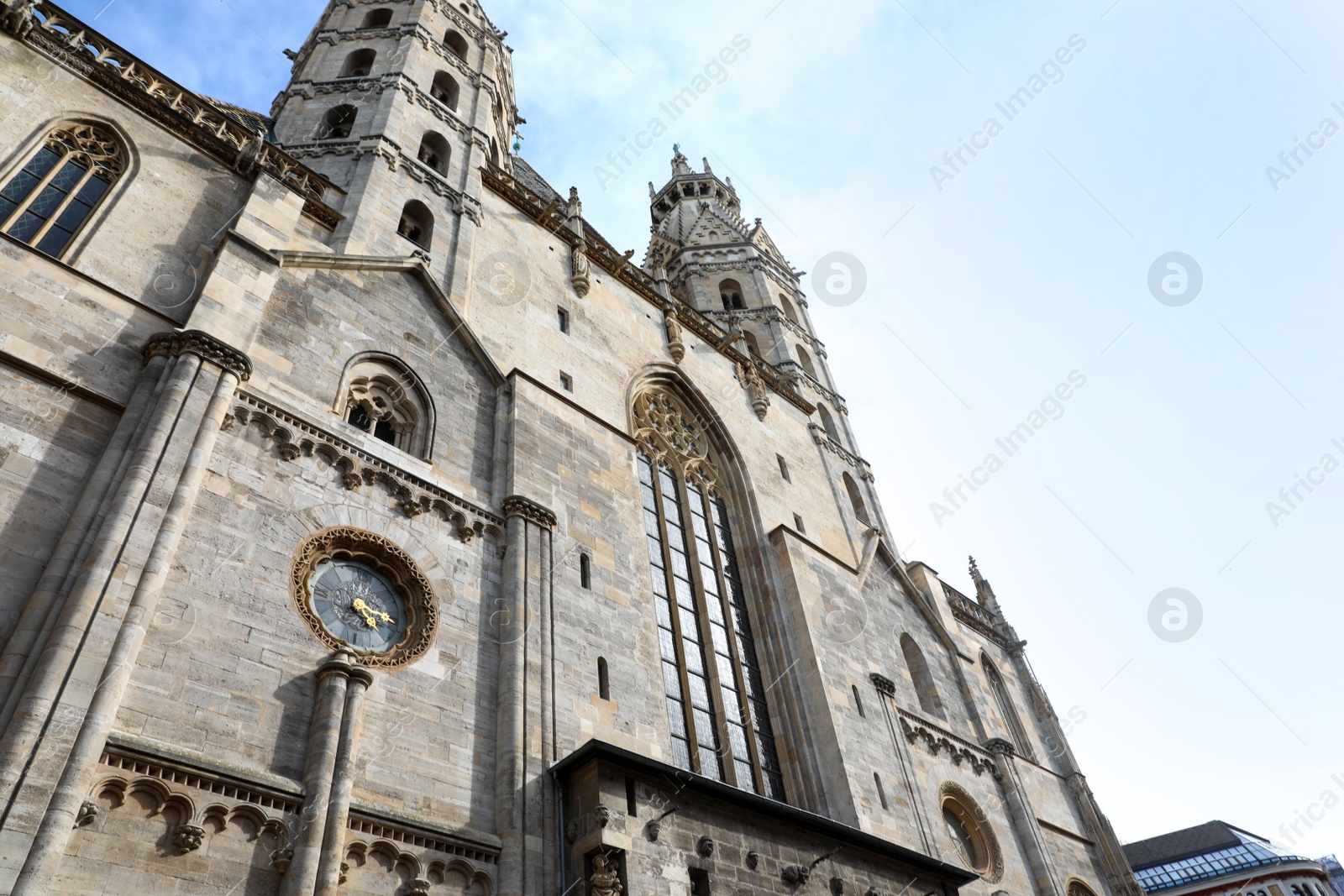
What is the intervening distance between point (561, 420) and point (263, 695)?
7492mm

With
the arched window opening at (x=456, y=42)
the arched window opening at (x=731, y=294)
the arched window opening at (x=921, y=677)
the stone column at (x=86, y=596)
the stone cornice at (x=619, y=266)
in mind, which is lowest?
the stone column at (x=86, y=596)

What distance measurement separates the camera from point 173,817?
7.68 meters

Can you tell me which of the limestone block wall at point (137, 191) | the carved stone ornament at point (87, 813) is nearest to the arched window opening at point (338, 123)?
the limestone block wall at point (137, 191)

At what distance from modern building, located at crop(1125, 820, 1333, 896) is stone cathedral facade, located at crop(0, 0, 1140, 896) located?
34.6 metres

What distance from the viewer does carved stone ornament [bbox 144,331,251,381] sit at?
10258 mm

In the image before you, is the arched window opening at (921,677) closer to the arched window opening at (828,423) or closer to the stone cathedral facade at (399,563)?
the stone cathedral facade at (399,563)

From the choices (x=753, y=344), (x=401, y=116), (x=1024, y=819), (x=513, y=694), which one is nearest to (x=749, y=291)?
(x=753, y=344)

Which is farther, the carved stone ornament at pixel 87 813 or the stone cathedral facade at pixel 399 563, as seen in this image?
the stone cathedral facade at pixel 399 563

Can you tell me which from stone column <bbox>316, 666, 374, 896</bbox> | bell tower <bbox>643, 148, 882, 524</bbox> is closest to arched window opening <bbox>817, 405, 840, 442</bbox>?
bell tower <bbox>643, 148, 882, 524</bbox>

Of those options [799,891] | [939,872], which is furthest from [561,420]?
[939,872]

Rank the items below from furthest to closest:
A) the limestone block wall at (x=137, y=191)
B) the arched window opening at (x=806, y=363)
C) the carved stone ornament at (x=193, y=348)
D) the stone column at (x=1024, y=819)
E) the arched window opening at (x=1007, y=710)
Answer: the arched window opening at (x=806, y=363), the arched window opening at (x=1007, y=710), the stone column at (x=1024, y=819), the limestone block wall at (x=137, y=191), the carved stone ornament at (x=193, y=348)

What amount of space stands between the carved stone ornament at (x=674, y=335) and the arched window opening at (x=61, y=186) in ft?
39.2

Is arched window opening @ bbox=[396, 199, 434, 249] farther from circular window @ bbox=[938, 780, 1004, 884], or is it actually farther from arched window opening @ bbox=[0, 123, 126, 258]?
circular window @ bbox=[938, 780, 1004, 884]

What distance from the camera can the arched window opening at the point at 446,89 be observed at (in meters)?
22.0
